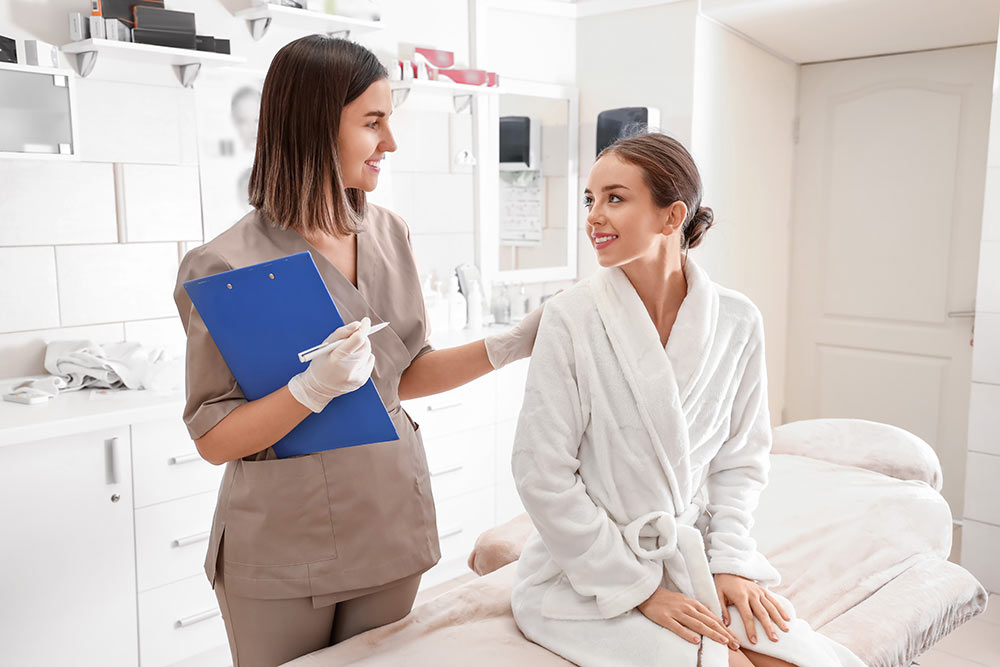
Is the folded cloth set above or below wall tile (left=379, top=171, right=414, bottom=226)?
Answer: below

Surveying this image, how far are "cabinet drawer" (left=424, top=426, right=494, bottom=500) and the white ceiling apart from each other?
2.02 m

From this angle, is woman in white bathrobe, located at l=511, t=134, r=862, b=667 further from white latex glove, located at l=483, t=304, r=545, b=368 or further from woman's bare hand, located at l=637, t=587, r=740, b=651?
white latex glove, located at l=483, t=304, r=545, b=368

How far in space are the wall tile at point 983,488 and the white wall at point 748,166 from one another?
46.9 inches

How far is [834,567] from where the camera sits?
1.78 metres

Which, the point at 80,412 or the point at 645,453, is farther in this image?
the point at 80,412

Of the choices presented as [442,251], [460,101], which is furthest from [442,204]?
[460,101]

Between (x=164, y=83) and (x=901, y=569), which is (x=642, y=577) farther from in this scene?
(x=164, y=83)

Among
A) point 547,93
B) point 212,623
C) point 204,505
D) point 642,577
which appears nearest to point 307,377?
point 642,577

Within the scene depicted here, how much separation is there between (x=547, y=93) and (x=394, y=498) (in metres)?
2.77

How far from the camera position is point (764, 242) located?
3.91 meters

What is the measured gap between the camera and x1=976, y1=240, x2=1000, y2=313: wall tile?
282 centimetres

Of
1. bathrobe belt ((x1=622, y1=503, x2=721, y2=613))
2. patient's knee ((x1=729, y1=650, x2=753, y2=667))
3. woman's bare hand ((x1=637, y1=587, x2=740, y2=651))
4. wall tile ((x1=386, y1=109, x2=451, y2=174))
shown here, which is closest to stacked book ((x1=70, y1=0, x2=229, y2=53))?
wall tile ((x1=386, y1=109, x2=451, y2=174))

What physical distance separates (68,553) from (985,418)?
298 cm

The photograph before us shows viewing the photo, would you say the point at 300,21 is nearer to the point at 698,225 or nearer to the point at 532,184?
the point at 532,184
